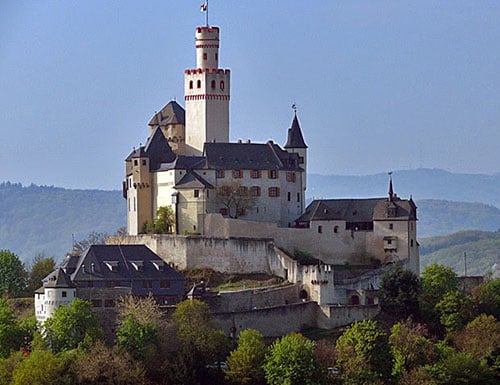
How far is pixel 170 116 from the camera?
10444 cm

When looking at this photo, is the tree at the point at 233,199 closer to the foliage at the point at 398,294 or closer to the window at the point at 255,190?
the window at the point at 255,190

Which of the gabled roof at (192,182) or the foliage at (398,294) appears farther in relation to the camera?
the gabled roof at (192,182)

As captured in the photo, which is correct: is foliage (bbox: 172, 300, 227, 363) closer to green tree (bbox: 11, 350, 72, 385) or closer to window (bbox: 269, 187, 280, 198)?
green tree (bbox: 11, 350, 72, 385)

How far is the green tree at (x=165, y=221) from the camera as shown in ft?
322

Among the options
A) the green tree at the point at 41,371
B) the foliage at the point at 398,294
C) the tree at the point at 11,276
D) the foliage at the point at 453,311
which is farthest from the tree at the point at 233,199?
the green tree at the point at 41,371

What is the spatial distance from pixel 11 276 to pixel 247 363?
20710 millimetres

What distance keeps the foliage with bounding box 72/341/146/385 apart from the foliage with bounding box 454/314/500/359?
19272 mm

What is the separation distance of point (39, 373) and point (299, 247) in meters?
23.1

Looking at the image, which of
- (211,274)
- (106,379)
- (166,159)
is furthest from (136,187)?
(106,379)

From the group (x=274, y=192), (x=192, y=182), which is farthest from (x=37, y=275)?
(x=274, y=192)

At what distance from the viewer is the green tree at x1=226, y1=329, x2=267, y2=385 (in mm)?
82625

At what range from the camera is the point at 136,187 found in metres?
100

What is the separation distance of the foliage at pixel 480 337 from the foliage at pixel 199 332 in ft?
46.2

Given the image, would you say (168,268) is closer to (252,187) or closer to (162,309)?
(162,309)
